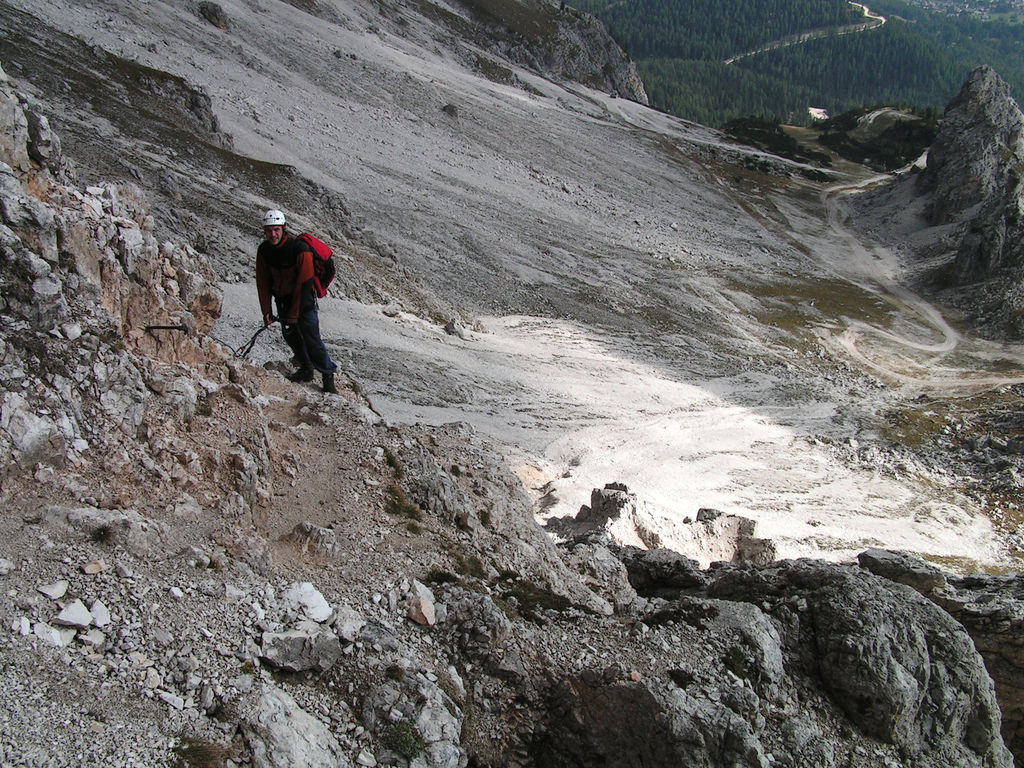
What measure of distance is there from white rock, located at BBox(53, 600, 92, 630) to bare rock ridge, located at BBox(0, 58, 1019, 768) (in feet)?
0.05

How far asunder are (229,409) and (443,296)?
30.1 metres

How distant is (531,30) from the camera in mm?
114062

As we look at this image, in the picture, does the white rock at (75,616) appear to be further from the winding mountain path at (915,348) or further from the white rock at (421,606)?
the winding mountain path at (915,348)

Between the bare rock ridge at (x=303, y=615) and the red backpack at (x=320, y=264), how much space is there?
2.40 meters

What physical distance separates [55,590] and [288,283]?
714 centimetres

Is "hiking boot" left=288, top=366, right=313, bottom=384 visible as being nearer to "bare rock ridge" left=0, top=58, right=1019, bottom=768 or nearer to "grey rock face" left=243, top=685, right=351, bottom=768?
"bare rock ridge" left=0, top=58, right=1019, bottom=768

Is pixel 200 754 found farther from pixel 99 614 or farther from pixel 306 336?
pixel 306 336

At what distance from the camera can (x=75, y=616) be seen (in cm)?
566

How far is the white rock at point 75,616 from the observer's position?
5.58 metres

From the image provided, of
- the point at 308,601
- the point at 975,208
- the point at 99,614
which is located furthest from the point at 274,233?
the point at 975,208

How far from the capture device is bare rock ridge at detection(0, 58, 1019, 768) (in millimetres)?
Answer: 5703

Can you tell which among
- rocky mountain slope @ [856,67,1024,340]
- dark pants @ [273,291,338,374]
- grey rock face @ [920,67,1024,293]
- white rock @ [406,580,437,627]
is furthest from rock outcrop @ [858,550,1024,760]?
grey rock face @ [920,67,1024,293]

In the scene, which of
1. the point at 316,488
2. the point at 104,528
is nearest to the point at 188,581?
the point at 104,528

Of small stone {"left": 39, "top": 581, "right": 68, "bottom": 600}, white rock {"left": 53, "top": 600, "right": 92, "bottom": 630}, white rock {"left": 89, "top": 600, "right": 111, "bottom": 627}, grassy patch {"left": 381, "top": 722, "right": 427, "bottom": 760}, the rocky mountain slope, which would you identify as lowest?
grassy patch {"left": 381, "top": 722, "right": 427, "bottom": 760}
